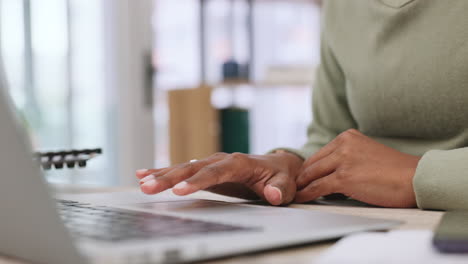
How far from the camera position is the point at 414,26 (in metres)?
0.87

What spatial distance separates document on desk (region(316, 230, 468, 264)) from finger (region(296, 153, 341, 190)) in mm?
373

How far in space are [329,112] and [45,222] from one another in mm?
855

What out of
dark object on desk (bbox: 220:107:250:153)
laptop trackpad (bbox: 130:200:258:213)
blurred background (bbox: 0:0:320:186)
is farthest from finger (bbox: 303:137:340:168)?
dark object on desk (bbox: 220:107:250:153)

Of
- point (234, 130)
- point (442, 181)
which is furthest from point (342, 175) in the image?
point (234, 130)

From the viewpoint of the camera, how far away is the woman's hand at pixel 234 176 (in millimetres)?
643

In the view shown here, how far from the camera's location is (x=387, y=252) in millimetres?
353

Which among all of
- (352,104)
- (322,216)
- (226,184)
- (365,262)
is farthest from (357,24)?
(365,262)

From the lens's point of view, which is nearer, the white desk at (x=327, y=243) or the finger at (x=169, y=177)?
the white desk at (x=327, y=243)

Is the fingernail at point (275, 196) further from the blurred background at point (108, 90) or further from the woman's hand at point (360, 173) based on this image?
the blurred background at point (108, 90)

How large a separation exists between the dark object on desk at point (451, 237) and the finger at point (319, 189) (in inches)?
12.3

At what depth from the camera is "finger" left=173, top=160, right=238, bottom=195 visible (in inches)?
24.6

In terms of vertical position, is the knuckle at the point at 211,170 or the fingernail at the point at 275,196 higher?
the knuckle at the point at 211,170

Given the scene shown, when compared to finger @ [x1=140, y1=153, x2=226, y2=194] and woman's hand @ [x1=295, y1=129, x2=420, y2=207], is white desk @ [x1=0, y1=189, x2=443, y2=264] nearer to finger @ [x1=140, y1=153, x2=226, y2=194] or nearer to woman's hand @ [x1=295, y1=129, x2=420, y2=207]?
woman's hand @ [x1=295, y1=129, x2=420, y2=207]

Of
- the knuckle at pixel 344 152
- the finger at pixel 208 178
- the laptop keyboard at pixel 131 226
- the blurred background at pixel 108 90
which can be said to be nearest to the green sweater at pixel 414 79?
the knuckle at pixel 344 152
